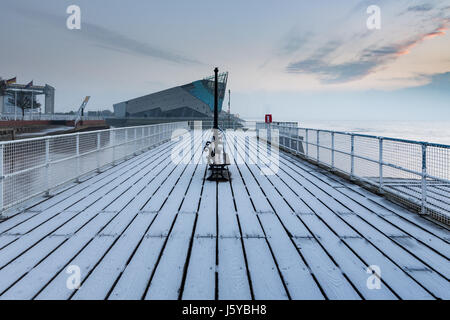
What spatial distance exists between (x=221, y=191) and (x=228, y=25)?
946 inches

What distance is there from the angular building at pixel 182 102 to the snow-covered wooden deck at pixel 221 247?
173ft

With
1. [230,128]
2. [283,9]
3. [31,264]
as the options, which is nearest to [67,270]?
[31,264]

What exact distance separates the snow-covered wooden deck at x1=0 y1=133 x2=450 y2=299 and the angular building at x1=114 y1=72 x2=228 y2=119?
5278 cm

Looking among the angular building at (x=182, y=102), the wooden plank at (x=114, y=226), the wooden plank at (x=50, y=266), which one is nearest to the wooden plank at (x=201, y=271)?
the wooden plank at (x=114, y=226)

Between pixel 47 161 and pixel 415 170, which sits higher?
pixel 47 161

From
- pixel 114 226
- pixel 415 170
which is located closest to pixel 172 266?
pixel 114 226

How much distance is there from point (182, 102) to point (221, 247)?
193 ft

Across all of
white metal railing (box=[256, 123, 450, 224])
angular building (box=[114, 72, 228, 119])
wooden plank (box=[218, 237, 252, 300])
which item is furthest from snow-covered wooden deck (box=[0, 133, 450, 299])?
angular building (box=[114, 72, 228, 119])

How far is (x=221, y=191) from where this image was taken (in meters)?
5.57

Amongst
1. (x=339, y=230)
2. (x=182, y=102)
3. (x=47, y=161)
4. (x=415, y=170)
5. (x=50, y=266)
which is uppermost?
(x=182, y=102)

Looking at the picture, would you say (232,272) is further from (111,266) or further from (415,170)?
(415,170)

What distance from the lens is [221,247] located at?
306cm
